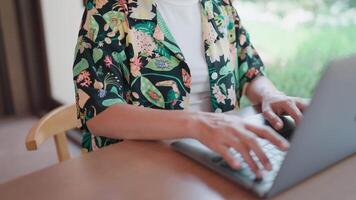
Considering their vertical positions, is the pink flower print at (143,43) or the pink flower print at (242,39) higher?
the pink flower print at (143,43)

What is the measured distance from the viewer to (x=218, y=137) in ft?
2.13

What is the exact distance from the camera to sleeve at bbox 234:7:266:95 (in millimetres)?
1124

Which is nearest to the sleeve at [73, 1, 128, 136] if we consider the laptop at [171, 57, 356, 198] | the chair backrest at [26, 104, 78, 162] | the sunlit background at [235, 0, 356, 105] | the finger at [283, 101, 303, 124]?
the chair backrest at [26, 104, 78, 162]

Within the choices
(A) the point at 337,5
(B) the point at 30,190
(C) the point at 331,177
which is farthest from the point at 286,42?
(B) the point at 30,190

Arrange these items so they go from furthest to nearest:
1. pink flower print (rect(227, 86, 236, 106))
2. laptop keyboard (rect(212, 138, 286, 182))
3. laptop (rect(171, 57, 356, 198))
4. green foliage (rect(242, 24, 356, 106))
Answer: green foliage (rect(242, 24, 356, 106))
pink flower print (rect(227, 86, 236, 106))
laptop keyboard (rect(212, 138, 286, 182))
laptop (rect(171, 57, 356, 198))

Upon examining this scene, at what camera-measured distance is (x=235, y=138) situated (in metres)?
0.63

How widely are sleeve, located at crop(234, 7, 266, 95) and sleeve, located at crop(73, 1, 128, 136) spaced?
0.39m

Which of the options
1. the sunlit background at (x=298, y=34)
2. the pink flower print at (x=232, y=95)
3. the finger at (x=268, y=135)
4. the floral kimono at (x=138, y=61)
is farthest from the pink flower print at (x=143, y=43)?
the sunlit background at (x=298, y=34)

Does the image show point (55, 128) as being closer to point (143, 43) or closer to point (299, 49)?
point (143, 43)

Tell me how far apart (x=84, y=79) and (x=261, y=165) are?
432 mm

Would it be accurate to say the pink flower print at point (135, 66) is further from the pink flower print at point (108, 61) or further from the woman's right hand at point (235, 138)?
the woman's right hand at point (235, 138)

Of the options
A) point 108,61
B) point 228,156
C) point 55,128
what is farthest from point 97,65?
point 228,156

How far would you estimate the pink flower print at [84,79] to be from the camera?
823mm

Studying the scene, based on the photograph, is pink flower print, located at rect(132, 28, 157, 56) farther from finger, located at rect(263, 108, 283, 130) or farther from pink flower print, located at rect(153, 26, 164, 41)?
finger, located at rect(263, 108, 283, 130)
